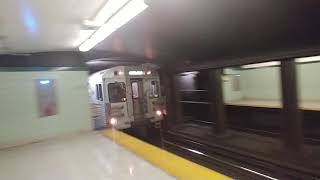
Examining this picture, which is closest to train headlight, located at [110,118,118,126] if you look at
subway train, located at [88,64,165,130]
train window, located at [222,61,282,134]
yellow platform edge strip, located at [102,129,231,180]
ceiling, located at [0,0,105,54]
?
subway train, located at [88,64,165,130]

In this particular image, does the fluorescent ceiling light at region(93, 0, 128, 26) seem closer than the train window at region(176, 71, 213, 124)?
Yes

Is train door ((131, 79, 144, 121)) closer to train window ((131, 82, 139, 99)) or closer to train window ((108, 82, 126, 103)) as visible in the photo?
train window ((131, 82, 139, 99))

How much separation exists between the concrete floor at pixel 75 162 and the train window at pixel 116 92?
11.4ft

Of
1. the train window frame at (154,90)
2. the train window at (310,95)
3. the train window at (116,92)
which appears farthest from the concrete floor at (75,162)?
the train window at (310,95)

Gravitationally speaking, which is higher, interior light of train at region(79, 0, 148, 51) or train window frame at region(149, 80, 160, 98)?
interior light of train at region(79, 0, 148, 51)

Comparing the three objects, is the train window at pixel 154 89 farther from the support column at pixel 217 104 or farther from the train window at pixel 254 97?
the train window at pixel 254 97

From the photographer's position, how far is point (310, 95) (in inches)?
373

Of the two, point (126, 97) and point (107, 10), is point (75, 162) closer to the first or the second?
point (107, 10)

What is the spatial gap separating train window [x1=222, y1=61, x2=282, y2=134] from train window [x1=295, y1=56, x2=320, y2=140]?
79cm

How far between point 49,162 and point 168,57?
7.08 m

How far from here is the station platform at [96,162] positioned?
10.4 ft

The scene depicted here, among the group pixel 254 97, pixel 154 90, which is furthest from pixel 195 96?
pixel 154 90

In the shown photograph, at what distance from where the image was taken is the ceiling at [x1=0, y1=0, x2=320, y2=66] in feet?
9.29

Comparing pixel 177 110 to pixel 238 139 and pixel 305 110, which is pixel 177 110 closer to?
pixel 238 139
